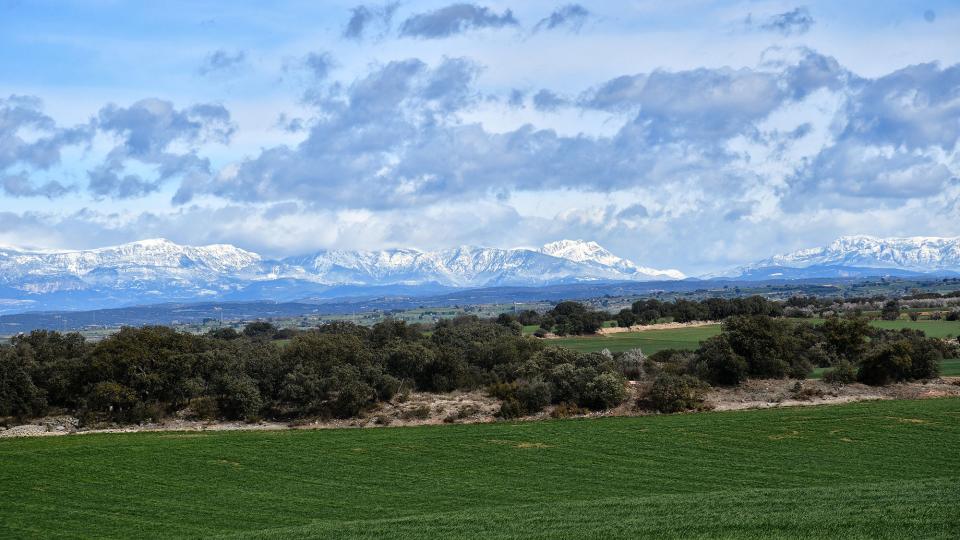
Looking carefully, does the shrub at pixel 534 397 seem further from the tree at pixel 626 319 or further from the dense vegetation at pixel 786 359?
the tree at pixel 626 319

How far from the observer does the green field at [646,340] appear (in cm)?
8050

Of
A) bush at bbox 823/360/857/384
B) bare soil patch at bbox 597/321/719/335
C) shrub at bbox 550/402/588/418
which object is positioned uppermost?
bare soil patch at bbox 597/321/719/335

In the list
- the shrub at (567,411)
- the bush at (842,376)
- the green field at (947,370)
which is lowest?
the shrub at (567,411)

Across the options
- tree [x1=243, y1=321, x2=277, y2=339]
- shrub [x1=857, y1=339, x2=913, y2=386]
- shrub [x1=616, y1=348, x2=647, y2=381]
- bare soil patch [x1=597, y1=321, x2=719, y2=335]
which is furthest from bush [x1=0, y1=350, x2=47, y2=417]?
tree [x1=243, y1=321, x2=277, y2=339]

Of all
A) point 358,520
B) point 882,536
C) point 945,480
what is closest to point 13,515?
point 358,520

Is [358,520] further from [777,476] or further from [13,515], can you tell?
[777,476]

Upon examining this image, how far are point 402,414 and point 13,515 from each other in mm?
26158

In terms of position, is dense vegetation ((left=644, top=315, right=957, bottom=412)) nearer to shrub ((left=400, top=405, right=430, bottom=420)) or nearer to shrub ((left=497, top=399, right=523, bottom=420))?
shrub ((left=497, top=399, right=523, bottom=420))

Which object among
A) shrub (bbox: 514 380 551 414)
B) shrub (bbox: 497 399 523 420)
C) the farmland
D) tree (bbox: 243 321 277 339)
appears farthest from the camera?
tree (bbox: 243 321 277 339)

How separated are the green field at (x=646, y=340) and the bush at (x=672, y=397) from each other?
2646 centimetres

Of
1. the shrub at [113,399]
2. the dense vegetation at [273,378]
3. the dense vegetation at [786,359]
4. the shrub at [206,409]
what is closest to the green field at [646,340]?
the dense vegetation at [786,359]

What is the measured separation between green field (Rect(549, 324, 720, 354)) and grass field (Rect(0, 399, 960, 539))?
114 ft

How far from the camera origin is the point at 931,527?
20.6 metres

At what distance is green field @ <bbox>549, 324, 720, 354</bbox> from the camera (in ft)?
264
